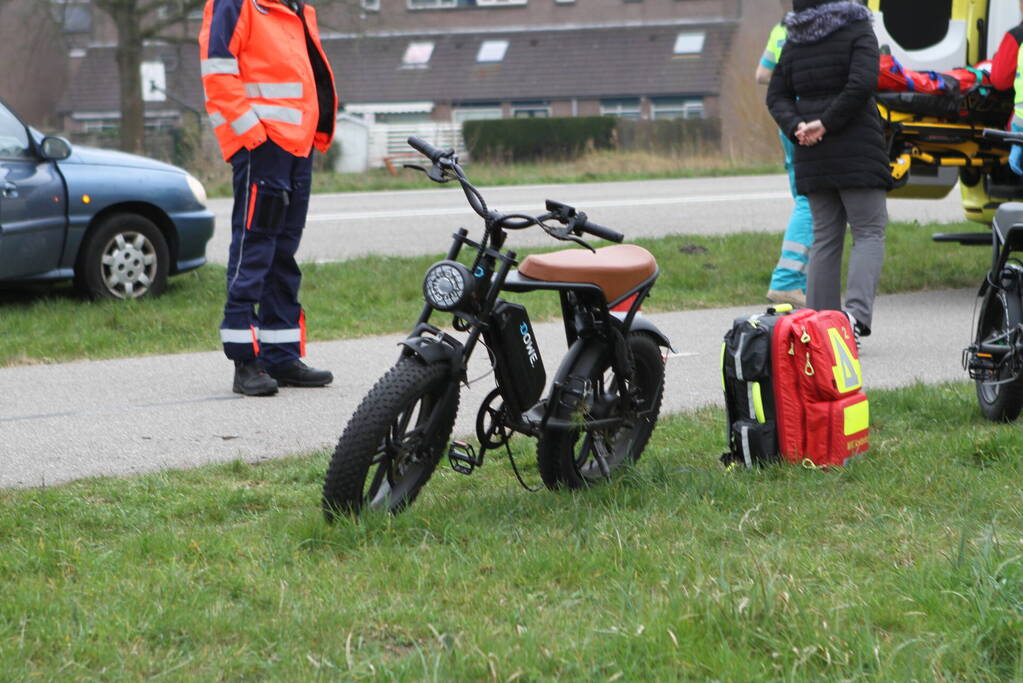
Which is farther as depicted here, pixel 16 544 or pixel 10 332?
pixel 10 332

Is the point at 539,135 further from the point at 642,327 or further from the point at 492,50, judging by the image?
the point at 642,327

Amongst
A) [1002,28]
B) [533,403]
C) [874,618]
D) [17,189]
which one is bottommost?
[874,618]

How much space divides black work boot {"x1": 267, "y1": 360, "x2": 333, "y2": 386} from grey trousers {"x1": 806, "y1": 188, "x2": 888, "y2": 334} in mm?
2608

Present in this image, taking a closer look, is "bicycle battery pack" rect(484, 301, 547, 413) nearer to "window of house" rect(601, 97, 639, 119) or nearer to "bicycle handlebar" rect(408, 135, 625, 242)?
"bicycle handlebar" rect(408, 135, 625, 242)

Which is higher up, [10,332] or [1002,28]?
[1002,28]

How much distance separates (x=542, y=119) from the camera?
120 feet

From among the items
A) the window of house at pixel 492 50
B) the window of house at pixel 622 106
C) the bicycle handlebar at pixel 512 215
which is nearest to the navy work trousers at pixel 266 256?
the bicycle handlebar at pixel 512 215

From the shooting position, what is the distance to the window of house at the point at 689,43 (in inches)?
1998

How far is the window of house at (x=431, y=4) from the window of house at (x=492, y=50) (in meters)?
2.19

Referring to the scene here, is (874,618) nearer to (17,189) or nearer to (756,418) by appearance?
(756,418)

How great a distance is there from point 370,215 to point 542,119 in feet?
65.0

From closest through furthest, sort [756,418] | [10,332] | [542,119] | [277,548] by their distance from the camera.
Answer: [277,548]
[756,418]
[10,332]
[542,119]

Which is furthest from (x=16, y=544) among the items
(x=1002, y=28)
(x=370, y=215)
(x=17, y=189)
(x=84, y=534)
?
(x=370, y=215)

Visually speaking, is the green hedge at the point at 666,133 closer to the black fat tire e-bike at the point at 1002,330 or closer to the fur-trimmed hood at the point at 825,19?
the fur-trimmed hood at the point at 825,19
